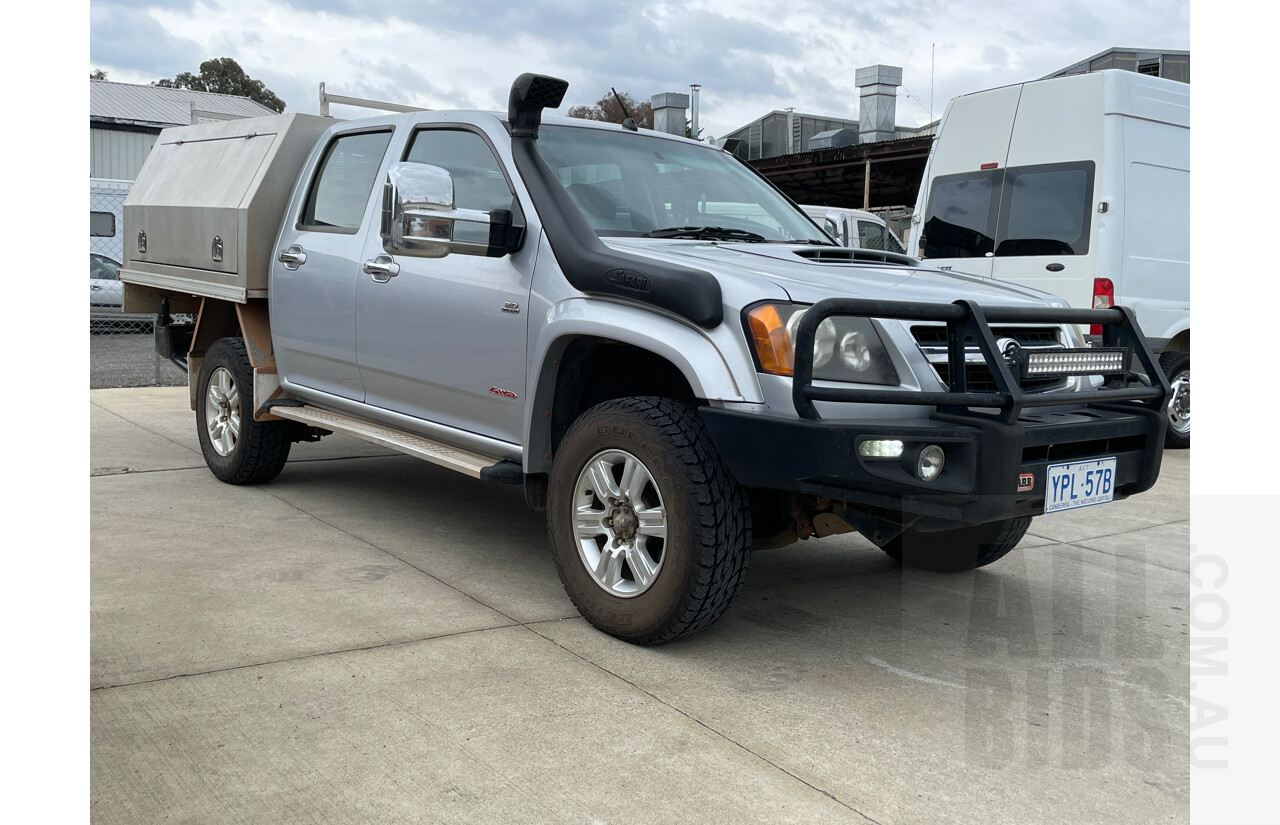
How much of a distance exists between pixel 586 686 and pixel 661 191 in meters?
2.10

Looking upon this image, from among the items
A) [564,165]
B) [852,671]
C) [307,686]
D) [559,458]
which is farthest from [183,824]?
[564,165]

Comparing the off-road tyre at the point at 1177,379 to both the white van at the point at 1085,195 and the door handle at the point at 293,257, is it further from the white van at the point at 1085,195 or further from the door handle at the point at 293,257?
the door handle at the point at 293,257

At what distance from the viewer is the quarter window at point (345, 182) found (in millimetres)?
5168

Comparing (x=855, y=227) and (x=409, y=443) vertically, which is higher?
(x=855, y=227)

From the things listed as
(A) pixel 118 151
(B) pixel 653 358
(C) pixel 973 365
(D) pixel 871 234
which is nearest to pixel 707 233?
(B) pixel 653 358

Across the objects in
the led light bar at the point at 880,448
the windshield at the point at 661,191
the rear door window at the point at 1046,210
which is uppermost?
the rear door window at the point at 1046,210

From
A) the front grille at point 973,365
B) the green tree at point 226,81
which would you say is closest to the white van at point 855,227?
the front grille at point 973,365

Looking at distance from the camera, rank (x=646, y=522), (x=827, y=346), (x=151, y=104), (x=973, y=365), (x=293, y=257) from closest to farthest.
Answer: (x=827, y=346) → (x=973, y=365) → (x=646, y=522) → (x=293, y=257) → (x=151, y=104)

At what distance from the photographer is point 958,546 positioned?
15.5 feet

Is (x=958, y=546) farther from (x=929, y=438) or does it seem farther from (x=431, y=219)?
(x=431, y=219)

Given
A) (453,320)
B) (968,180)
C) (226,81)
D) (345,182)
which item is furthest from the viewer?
(226,81)

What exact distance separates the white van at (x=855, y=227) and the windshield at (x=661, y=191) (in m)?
6.74

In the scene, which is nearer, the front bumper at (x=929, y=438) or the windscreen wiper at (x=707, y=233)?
the front bumper at (x=929, y=438)

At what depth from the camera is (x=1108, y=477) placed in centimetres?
345
